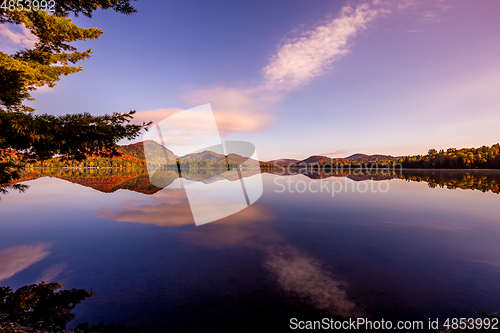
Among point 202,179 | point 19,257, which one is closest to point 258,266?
point 19,257

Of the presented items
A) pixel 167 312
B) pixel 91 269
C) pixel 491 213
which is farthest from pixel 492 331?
pixel 491 213

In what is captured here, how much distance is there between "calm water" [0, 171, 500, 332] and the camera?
224 inches

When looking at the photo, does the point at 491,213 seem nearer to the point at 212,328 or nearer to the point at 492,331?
the point at 492,331

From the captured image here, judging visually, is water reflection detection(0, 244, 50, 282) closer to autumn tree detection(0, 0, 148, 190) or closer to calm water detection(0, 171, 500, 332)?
calm water detection(0, 171, 500, 332)

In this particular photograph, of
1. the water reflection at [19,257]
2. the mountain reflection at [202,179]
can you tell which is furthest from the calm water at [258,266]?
the mountain reflection at [202,179]

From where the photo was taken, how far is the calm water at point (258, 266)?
5.68 metres

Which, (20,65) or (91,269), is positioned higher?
(20,65)

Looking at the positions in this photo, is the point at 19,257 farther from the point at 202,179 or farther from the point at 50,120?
the point at 202,179

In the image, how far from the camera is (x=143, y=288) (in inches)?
269

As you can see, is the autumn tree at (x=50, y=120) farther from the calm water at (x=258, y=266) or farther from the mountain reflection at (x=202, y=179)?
the mountain reflection at (x=202, y=179)

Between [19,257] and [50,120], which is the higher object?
[50,120]

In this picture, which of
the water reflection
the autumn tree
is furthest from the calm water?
the autumn tree

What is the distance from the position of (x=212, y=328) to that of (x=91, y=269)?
669cm

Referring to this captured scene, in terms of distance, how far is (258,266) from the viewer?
8352mm
